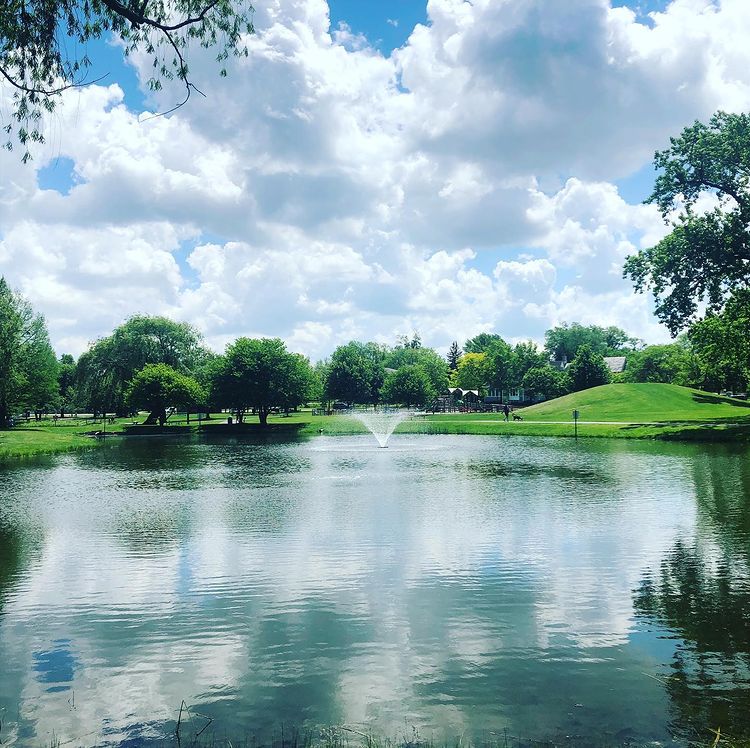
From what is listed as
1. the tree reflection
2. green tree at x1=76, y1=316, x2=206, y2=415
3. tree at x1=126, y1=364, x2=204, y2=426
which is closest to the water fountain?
tree at x1=126, y1=364, x2=204, y2=426

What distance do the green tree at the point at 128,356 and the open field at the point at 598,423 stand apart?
22.7 ft

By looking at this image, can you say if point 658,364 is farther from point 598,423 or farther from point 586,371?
point 598,423

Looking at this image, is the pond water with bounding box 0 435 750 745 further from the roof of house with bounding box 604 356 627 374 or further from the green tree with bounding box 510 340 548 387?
the roof of house with bounding box 604 356 627 374

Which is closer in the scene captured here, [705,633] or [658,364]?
[705,633]

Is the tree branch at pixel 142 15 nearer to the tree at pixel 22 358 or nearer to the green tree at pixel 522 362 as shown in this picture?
the tree at pixel 22 358

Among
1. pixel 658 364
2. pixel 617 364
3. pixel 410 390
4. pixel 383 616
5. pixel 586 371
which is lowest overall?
pixel 383 616

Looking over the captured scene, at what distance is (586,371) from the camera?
118 meters

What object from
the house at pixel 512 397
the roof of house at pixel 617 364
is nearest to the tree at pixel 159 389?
the house at pixel 512 397

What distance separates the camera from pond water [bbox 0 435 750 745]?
348 inches

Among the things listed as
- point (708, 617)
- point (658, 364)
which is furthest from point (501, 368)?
point (708, 617)

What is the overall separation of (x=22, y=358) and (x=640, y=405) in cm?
8657

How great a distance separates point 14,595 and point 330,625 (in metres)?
8.37

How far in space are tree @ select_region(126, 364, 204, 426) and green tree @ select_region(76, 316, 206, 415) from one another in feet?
20.0

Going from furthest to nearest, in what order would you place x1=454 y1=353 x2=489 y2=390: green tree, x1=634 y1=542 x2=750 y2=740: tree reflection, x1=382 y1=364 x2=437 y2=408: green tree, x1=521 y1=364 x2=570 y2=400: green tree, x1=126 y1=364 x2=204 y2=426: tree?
x1=454 y1=353 x2=489 y2=390: green tree < x1=382 y1=364 x2=437 y2=408: green tree < x1=521 y1=364 x2=570 y2=400: green tree < x1=126 y1=364 x2=204 y2=426: tree < x1=634 y1=542 x2=750 y2=740: tree reflection
